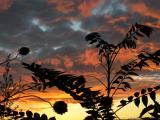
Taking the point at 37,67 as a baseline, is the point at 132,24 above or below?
above

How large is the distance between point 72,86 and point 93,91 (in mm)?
389

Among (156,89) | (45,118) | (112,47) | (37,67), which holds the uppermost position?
(112,47)

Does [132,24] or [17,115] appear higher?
[132,24]

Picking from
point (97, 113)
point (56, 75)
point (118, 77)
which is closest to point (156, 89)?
point (97, 113)

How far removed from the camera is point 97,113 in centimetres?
469

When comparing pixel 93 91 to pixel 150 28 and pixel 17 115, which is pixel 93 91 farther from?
pixel 150 28

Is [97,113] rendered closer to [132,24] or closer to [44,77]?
[44,77]

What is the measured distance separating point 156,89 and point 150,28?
9.29 feet

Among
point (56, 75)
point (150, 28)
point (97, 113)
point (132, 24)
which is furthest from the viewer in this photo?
point (132, 24)

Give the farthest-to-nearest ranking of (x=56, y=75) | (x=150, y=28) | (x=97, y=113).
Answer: (x=150, y=28) < (x=97, y=113) < (x=56, y=75)

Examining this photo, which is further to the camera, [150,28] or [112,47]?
[112,47]

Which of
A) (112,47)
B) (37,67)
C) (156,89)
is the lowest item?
(156,89)

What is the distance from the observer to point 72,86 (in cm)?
450

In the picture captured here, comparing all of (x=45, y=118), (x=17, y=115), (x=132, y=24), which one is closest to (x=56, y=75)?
(x=45, y=118)
